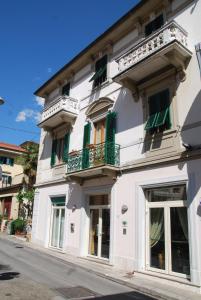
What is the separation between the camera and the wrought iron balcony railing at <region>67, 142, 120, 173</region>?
11.8m

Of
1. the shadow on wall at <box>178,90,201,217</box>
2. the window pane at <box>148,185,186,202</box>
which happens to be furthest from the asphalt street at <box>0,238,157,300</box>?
the shadow on wall at <box>178,90,201,217</box>

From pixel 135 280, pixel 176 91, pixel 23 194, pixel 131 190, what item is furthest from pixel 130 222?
pixel 23 194

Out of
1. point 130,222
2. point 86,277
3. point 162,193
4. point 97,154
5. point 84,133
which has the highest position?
point 84,133

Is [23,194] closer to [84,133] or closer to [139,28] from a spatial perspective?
[84,133]

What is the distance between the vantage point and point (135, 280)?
8922mm

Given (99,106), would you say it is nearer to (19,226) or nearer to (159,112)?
(159,112)

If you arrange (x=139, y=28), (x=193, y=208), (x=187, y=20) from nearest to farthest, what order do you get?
(x=193, y=208), (x=187, y=20), (x=139, y=28)

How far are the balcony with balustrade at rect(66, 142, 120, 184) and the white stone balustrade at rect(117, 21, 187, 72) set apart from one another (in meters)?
3.31

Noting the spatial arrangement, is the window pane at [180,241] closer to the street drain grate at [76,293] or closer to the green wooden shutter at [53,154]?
the street drain grate at [76,293]

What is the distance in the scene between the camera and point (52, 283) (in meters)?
8.11

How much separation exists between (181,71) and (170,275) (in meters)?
6.65

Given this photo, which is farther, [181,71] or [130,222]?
[130,222]

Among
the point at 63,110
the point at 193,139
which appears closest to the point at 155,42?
the point at 193,139

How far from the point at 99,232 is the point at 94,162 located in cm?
305
